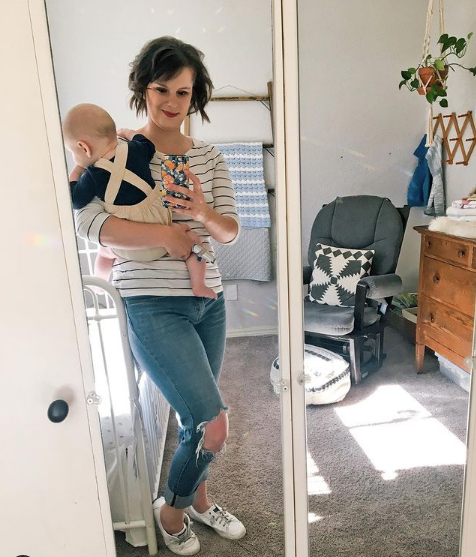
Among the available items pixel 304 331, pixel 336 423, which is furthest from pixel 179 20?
pixel 336 423

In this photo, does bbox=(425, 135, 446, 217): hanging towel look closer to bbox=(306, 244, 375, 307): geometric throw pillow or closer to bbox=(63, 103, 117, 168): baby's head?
bbox=(306, 244, 375, 307): geometric throw pillow

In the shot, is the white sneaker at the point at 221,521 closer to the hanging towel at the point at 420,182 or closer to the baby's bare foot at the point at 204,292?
the baby's bare foot at the point at 204,292

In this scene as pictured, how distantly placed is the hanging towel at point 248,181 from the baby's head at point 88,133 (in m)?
0.19

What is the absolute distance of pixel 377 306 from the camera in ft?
3.14

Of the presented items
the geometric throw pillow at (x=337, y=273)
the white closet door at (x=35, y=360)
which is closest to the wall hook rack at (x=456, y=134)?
the geometric throw pillow at (x=337, y=273)

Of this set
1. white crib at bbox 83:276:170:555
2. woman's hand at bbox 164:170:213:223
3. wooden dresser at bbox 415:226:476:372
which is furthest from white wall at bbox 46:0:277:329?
wooden dresser at bbox 415:226:476:372

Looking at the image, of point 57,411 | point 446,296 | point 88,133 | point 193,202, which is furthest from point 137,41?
point 446,296

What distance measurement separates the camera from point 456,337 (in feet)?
3.33

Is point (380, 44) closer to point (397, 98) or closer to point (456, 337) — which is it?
point (397, 98)

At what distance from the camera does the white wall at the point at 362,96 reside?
83 cm

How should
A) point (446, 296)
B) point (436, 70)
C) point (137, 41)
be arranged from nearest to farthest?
point (137, 41), point (436, 70), point (446, 296)

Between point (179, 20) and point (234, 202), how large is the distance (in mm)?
312

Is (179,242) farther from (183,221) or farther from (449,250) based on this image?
(449,250)

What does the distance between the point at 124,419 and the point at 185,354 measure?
186 mm
